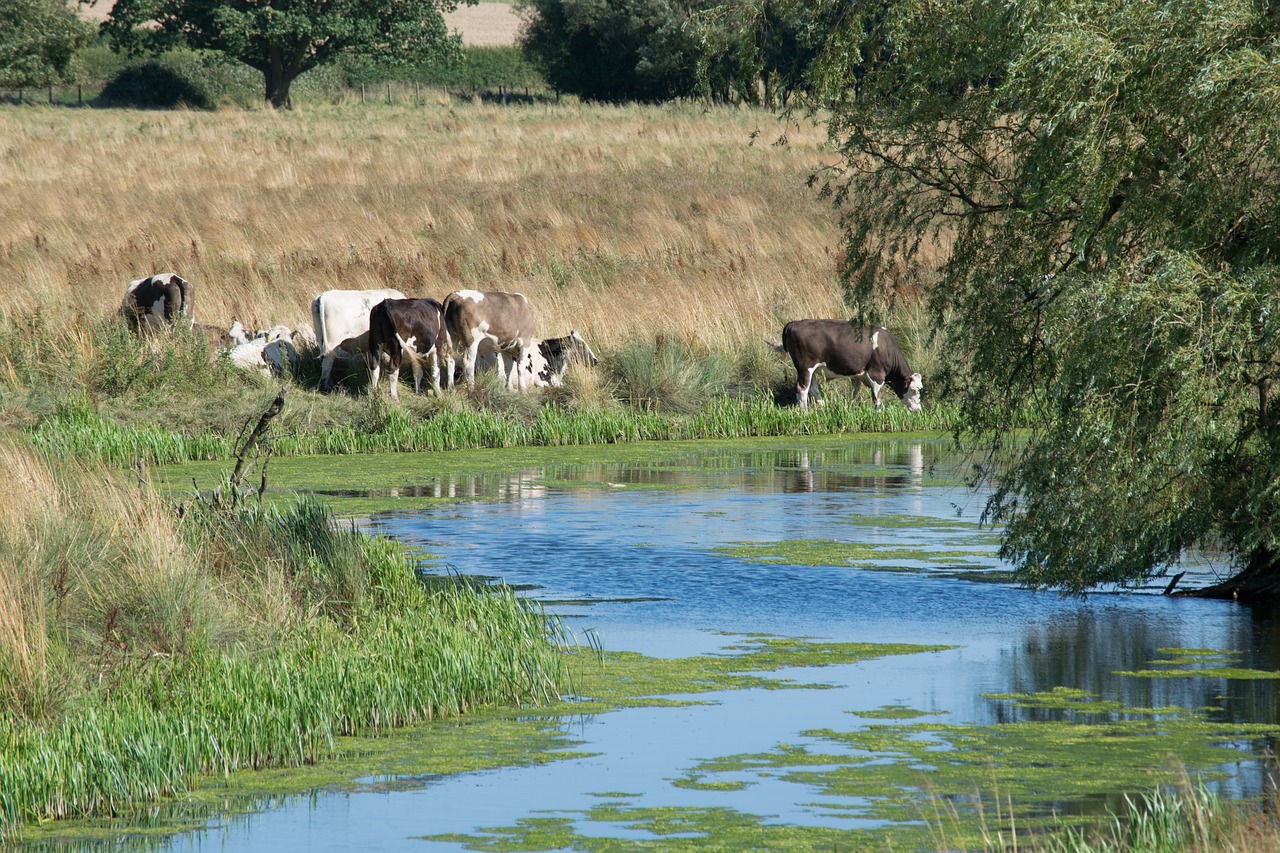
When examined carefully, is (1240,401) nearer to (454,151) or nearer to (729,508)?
(729,508)

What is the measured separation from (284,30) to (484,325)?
37887 millimetres

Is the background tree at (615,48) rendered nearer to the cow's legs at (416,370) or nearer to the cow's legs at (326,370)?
the cow's legs at (416,370)

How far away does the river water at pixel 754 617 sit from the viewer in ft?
21.8

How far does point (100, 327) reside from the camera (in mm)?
20234

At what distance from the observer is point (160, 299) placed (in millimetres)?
21469

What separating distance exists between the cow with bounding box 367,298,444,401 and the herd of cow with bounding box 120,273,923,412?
12mm

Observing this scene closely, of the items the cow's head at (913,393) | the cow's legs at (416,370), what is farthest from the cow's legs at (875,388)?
the cow's legs at (416,370)

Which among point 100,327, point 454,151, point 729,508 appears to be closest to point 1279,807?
point 729,508

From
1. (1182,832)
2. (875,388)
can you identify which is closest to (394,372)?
(875,388)

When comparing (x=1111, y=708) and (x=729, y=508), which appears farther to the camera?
(x=729, y=508)

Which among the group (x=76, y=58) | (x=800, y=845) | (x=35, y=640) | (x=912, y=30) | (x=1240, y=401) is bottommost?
(x=800, y=845)

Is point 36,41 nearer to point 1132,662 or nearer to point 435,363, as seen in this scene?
point 435,363

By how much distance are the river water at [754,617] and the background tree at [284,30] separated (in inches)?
1665

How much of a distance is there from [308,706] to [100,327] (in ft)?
45.5
